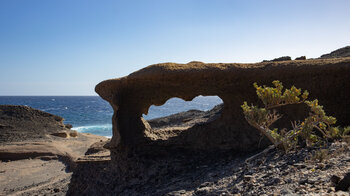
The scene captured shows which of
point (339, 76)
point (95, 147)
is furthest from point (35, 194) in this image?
point (339, 76)

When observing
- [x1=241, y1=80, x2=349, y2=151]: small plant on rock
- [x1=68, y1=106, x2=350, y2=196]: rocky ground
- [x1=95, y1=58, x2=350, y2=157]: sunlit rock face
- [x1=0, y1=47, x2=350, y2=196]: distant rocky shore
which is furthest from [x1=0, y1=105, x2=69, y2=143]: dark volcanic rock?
[x1=241, y1=80, x2=349, y2=151]: small plant on rock

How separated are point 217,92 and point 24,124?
18.5m

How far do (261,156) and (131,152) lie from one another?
347 centimetres

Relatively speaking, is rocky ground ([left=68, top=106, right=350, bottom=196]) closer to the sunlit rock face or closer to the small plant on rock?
the small plant on rock

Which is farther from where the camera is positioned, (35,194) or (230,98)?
(35,194)

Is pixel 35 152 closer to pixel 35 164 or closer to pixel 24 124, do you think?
pixel 35 164

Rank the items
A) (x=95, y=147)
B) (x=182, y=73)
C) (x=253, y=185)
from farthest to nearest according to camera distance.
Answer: (x=95, y=147)
(x=182, y=73)
(x=253, y=185)

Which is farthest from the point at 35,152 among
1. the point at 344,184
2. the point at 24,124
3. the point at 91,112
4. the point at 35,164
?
the point at 91,112

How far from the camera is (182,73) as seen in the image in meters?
7.08

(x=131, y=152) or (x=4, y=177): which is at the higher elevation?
(x=131, y=152)

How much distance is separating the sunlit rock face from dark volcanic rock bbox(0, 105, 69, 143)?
14.6 metres

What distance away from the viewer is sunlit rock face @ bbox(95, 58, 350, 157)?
6379mm

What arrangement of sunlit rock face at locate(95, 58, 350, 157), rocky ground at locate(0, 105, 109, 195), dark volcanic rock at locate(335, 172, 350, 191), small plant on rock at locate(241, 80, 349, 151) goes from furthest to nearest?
1. rocky ground at locate(0, 105, 109, 195)
2. sunlit rock face at locate(95, 58, 350, 157)
3. small plant on rock at locate(241, 80, 349, 151)
4. dark volcanic rock at locate(335, 172, 350, 191)

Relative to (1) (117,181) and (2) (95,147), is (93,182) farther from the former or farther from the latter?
(2) (95,147)
